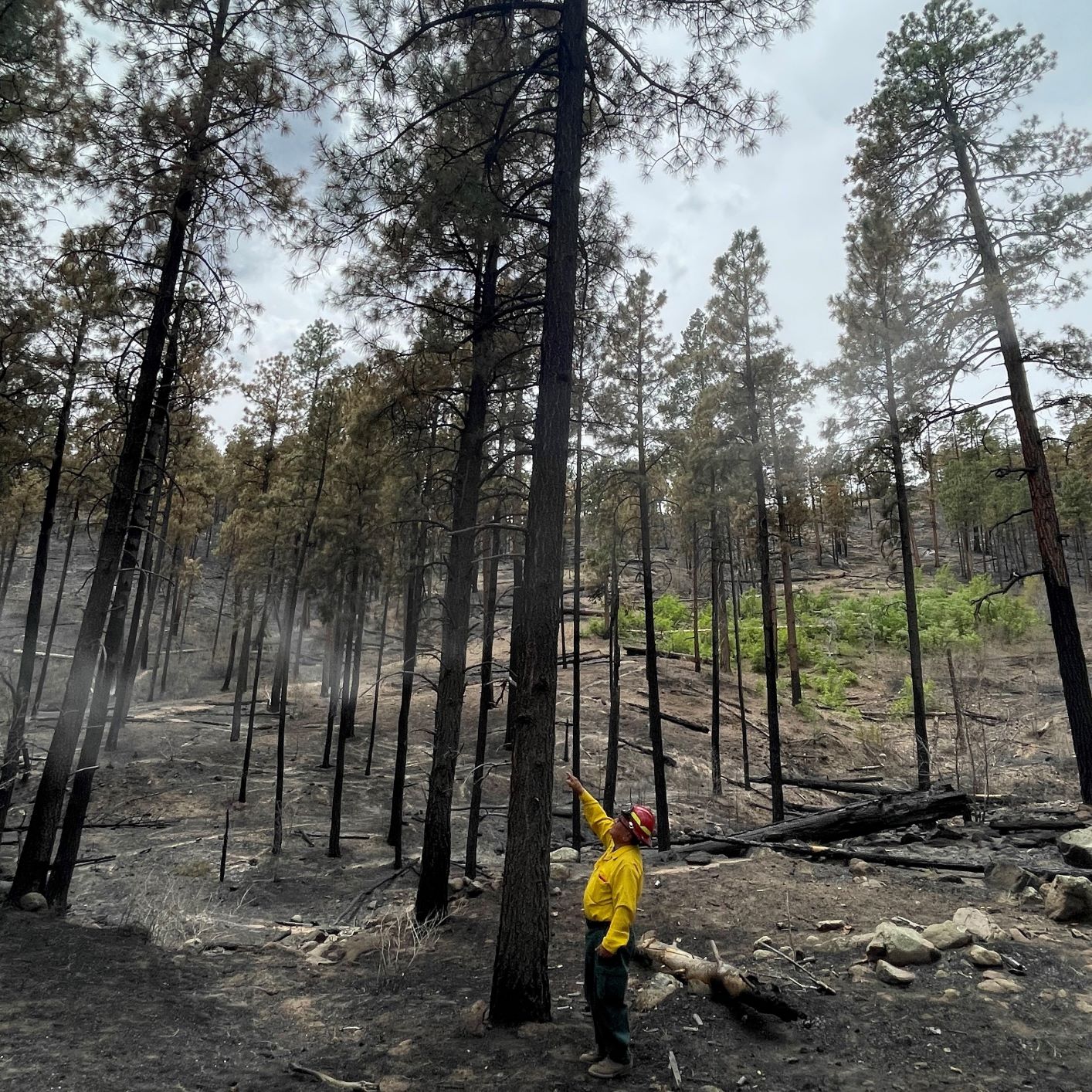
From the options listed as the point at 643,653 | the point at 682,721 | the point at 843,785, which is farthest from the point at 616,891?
the point at 643,653

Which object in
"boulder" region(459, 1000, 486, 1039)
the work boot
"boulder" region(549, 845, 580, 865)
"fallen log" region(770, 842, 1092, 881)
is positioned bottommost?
"boulder" region(549, 845, 580, 865)

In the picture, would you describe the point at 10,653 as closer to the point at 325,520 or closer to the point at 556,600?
the point at 325,520

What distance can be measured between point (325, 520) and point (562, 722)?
1091 centimetres

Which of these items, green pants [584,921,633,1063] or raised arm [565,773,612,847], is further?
raised arm [565,773,612,847]

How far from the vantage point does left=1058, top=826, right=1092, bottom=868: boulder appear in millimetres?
7849

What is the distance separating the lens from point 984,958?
5566mm

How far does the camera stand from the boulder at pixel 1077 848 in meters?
7.85

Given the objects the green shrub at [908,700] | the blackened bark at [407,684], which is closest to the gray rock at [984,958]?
the blackened bark at [407,684]

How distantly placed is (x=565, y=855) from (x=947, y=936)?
7.93 m

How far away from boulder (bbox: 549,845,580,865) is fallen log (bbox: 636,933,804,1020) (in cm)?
604

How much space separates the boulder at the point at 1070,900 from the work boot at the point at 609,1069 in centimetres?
513

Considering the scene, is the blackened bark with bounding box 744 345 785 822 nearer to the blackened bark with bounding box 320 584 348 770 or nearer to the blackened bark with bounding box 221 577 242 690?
the blackened bark with bounding box 320 584 348 770

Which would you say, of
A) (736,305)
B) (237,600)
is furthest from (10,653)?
(736,305)

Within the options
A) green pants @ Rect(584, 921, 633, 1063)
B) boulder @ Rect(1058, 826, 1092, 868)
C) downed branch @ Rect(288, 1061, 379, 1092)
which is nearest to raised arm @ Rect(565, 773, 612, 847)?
green pants @ Rect(584, 921, 633, 1063)
